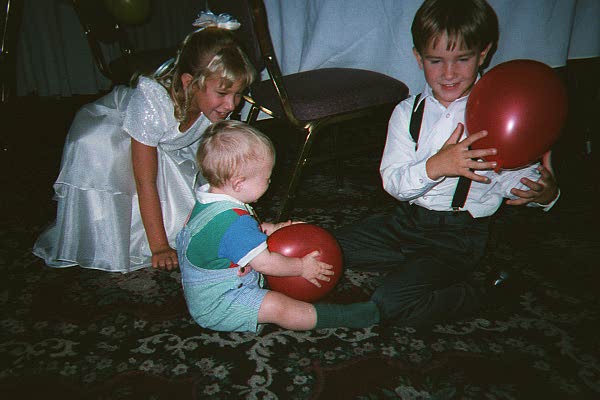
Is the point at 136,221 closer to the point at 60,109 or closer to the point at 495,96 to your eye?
the point at 495,96

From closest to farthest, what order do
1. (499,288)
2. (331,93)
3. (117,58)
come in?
(499,288) < (331,93) < (117,58)

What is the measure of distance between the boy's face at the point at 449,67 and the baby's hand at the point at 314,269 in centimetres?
51

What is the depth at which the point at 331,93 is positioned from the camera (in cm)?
133

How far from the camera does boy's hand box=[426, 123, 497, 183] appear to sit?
93cm

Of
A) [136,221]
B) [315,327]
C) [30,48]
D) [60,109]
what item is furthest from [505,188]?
[30,48]

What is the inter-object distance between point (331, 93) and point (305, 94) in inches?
3.1

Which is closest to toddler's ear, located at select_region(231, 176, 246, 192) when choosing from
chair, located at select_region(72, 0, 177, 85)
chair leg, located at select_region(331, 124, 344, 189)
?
chair leg, located at select_region(331, 124, 344, 189)

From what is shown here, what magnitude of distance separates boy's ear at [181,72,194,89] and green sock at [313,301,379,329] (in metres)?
0.71

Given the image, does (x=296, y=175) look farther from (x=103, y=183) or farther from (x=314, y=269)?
(x=103, y=183)

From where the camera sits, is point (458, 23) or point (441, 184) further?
point (441, 184)

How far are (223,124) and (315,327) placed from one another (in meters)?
0.52

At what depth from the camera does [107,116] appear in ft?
4.62

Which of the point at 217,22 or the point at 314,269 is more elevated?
the point at 217,22

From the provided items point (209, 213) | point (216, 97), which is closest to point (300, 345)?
point (209, 213)
